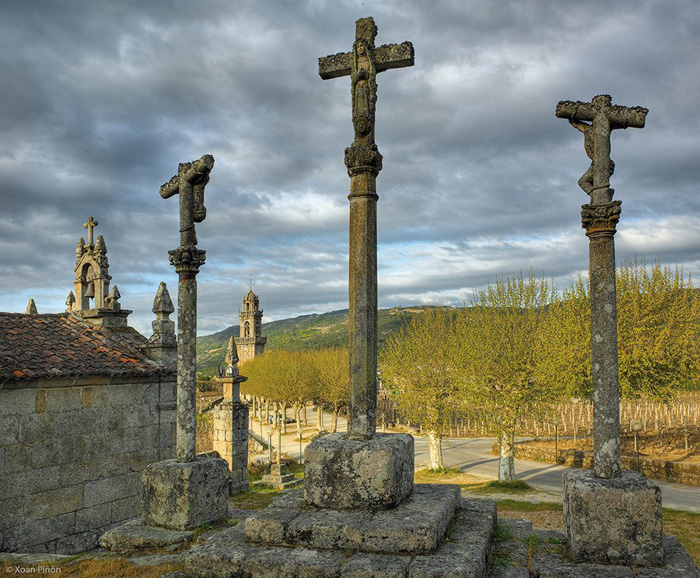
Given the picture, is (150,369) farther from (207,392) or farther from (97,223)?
(207,392)

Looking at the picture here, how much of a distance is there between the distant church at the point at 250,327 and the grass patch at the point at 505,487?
2704 inches

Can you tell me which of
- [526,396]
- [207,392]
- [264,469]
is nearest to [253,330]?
[207,392]

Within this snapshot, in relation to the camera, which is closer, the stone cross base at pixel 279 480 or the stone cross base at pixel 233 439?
the stone cross base at pixel 233 439

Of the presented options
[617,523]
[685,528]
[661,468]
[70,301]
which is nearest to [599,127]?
[617,523]

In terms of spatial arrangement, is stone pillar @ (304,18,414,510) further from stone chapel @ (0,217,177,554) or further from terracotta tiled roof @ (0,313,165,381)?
terracotta tiled roof @ (0,313,165,381)

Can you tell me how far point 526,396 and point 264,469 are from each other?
45.1 ft

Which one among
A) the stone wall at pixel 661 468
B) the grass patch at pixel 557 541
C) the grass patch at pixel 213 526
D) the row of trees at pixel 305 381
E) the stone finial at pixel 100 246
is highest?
the stone finial at pixel 100 246

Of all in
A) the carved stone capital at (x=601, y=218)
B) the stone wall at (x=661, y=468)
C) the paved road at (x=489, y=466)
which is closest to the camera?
the carved stone capital at (x=601, y=218)

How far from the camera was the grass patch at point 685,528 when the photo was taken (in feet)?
41.0

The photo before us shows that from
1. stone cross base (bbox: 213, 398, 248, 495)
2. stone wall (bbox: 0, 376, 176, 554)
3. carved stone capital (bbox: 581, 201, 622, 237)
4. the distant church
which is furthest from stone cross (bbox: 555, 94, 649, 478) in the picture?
the distant church

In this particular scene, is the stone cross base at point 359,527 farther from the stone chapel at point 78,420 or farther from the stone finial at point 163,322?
the stone finial at point 163,322

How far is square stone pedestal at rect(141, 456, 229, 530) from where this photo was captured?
22.5ft

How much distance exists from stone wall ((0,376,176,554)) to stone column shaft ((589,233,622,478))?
10200mm

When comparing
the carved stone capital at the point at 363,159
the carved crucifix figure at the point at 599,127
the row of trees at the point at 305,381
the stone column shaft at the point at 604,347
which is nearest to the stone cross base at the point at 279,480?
the stone column shaft at the point at 604,347
